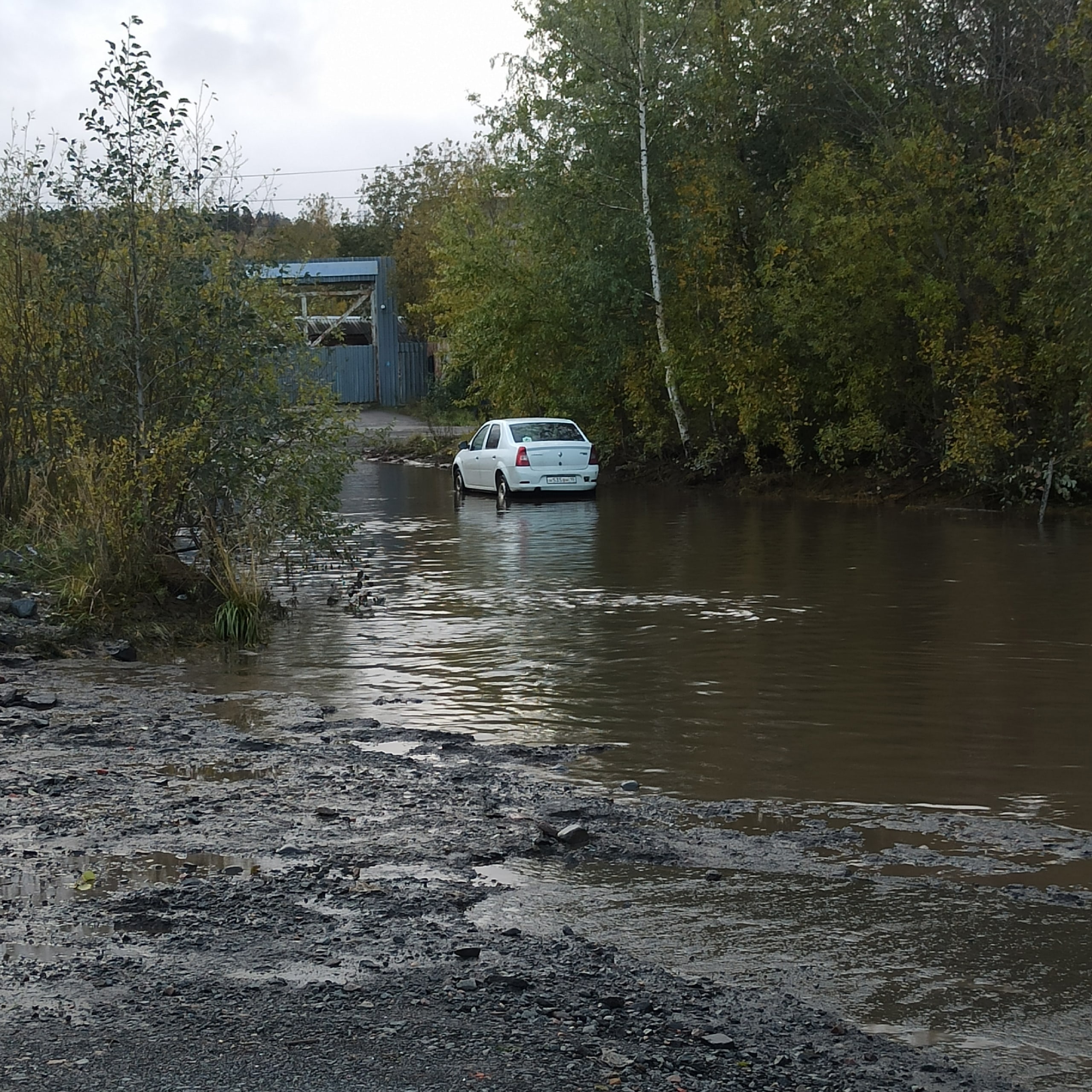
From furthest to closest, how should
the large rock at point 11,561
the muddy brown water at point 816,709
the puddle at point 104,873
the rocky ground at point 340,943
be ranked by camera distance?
the large rock at point 11,561
the puddle at point 104,873
the muddy brown water at point 816,709
the rocky ground at point 340,943

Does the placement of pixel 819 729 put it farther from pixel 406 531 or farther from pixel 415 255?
pixel 415 255

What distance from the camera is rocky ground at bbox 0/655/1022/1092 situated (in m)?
4.02

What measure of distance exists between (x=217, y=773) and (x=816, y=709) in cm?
395

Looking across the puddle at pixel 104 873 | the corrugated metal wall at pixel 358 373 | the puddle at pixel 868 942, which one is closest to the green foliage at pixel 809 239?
the puddle at pixel 868 942

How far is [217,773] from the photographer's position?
307 inches

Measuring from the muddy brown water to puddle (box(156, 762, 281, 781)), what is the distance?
1622mm

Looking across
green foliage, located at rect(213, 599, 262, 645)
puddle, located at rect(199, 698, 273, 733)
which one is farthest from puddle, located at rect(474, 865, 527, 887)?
green foliage, located at rect(213, 599, 262, 645)

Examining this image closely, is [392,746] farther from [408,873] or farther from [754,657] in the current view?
[754,657]

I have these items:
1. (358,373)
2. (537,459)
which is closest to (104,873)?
(537,459)

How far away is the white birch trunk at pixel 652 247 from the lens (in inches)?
1218

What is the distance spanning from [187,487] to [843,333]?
631 inches

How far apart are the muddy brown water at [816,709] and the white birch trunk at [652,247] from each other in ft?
34.6

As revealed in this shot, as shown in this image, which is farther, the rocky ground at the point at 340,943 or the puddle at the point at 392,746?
the puddle at the point at 392,746

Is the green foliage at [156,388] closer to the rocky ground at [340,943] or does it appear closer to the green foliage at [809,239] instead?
the rocky ground at [340,943]
